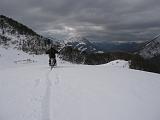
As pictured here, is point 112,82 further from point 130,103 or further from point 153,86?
point 130,103

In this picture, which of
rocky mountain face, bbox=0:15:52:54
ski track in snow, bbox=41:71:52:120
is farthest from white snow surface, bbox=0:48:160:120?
rocky mountain face, bbox=0:15:52:54

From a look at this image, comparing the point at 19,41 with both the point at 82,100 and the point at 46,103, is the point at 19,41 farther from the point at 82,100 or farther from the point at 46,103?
the point at 82,100

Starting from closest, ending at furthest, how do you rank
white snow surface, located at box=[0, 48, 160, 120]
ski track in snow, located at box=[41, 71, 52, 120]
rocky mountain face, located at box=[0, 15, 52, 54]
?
white snow surface, located at box=[0, 48, 160, 120] → ski track in snow, located at box=[41, 71, 52, 120] → rocky mountain face, located at box=[0, 15, 52, 54]

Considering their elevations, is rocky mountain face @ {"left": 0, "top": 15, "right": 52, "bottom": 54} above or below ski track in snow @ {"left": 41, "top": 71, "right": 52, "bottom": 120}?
above

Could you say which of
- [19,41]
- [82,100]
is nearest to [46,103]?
[82,100]

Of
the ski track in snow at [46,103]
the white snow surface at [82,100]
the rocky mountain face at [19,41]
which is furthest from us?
the rocky mountain face at [19,41]

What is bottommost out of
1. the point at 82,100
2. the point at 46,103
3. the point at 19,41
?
A: the point at 46,103

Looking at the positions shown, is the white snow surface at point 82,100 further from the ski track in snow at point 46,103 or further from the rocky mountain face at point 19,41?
the rocky mountain face at point 19,41

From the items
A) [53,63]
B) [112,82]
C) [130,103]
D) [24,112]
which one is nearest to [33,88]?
[24,112]

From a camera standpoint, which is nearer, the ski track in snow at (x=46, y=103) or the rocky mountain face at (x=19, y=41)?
the ski track in snow at (x=46, y=103)

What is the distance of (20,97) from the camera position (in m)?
7.77

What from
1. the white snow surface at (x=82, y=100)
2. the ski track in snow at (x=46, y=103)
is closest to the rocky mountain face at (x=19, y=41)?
the white snow surface at (x=82, y=100)

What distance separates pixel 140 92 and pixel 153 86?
136cm

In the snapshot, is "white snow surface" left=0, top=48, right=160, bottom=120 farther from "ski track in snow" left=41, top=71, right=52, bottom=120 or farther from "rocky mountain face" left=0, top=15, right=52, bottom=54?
"rocky mountain face" left=0, top=15, right=52, bottom=54
